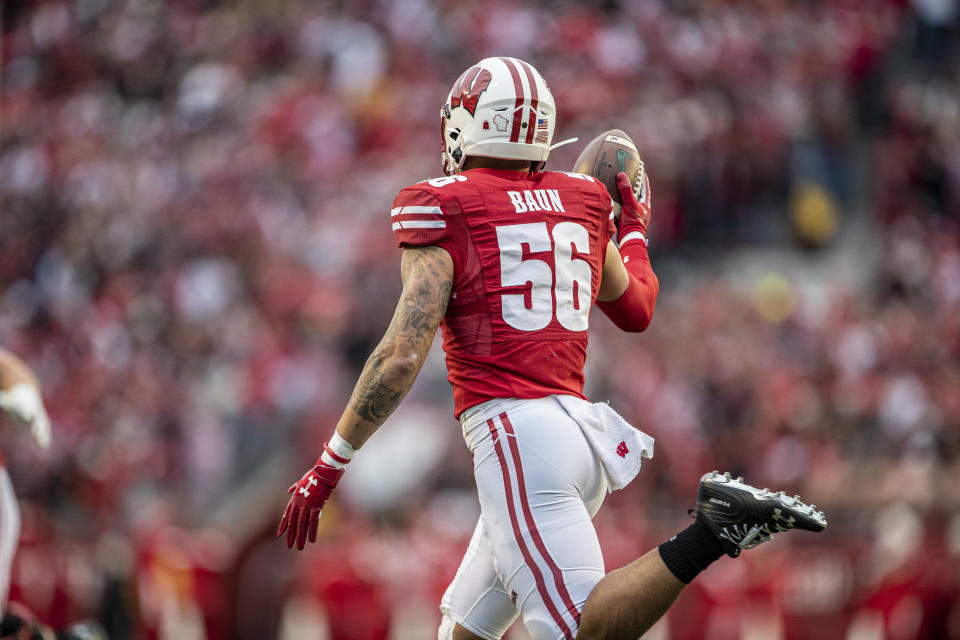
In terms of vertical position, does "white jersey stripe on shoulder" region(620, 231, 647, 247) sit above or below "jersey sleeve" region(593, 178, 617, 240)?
below

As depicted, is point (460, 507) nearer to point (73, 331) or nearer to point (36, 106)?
point (73, 331)

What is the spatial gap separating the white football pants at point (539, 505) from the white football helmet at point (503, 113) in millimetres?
812

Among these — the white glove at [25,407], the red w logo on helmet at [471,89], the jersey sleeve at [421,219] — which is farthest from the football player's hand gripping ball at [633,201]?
the white glove at [25,407]

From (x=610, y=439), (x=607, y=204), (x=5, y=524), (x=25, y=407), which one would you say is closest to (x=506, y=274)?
(x=607, y=204)

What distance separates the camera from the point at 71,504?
12.8m

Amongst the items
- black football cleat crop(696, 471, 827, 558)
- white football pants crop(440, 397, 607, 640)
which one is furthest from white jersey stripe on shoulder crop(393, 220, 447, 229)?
black football cleat crop(696, 471, 827, 558)

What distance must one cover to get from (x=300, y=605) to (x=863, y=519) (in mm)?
4023

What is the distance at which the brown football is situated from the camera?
17.1 ft

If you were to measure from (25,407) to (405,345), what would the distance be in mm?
2208

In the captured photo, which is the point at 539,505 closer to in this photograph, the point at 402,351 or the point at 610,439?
the point at 610,439

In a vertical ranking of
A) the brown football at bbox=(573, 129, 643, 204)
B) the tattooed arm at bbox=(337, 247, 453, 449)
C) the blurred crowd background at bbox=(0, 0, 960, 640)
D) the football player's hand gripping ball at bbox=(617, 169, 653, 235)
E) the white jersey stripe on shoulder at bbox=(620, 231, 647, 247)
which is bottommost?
the blurred crowd background at bbox=(0, 0, 960, 640)

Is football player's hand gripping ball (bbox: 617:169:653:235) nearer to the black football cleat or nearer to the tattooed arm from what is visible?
the tattooed arm

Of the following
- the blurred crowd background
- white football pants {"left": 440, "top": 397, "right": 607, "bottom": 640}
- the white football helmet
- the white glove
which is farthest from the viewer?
the blurred crowd background

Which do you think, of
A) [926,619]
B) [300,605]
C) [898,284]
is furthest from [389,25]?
[926,619]
